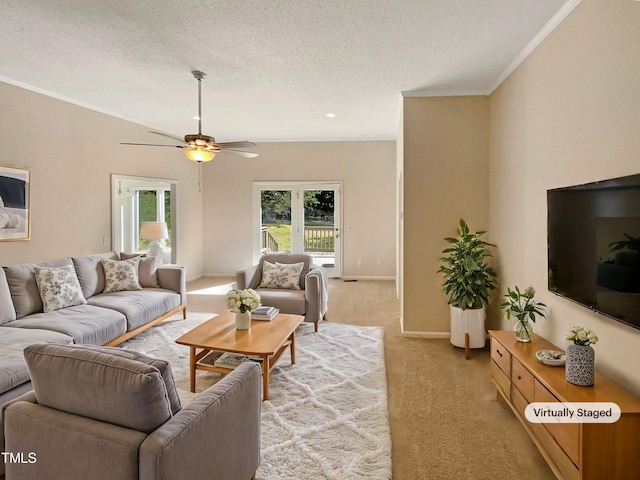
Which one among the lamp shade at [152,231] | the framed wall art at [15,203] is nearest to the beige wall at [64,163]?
the framed wall art at [15,203]

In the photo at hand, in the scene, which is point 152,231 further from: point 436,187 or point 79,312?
point 436,187

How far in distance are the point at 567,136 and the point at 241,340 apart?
2739 mm

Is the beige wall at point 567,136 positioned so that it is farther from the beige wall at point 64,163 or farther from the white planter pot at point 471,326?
the beige wall at point 64,163

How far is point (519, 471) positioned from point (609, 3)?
2.61 metres

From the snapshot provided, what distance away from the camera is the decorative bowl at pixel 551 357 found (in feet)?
6.81

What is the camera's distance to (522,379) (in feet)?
7.23

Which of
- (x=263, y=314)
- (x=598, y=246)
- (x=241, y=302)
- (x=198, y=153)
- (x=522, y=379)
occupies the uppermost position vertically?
(x=198, y=153)

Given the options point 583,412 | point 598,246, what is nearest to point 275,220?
point 598,246

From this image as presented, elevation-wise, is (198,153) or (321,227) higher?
(198,153)

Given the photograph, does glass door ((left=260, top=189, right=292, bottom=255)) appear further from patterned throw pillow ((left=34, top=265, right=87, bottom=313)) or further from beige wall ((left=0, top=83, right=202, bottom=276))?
patterned throw pillow ((left=34, top=265, right=87, bottom=313))

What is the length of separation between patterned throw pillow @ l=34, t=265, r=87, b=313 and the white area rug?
0.75m

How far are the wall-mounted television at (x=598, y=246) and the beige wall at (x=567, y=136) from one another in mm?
105

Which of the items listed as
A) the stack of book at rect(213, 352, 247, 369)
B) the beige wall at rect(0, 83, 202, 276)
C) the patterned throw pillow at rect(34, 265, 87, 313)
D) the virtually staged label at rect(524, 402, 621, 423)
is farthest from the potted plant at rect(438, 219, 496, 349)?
the beige wall at rect(0, 83, 202, 276)

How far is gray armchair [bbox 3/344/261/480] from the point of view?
125 centimetres
